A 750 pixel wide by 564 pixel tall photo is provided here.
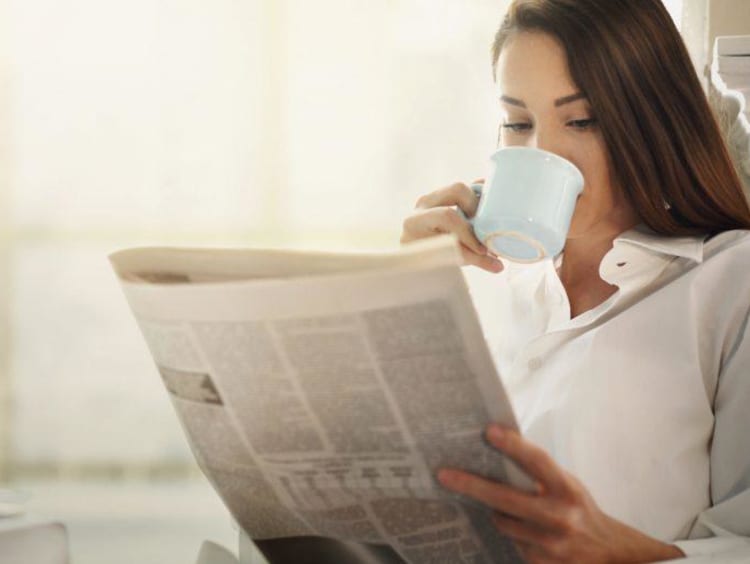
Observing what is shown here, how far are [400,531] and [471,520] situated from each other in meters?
0.06

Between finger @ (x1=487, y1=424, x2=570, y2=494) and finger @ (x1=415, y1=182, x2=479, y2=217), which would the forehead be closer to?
finger @ (x1=415, y1=182, x2=479, y2=217)

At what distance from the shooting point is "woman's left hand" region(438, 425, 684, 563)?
0.73m

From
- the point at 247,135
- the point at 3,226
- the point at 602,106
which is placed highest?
the point at 602,106

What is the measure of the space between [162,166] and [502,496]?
2.08m

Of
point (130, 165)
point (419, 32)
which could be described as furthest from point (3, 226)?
point (419, 32)

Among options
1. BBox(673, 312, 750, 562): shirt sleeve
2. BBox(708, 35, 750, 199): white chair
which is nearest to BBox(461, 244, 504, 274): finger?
BBox(673, 312, 750, 562): shirt sleeve

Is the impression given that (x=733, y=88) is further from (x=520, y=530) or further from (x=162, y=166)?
(x=162, y=166)

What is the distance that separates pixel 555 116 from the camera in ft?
3.67

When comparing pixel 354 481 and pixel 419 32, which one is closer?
pixel 354 481

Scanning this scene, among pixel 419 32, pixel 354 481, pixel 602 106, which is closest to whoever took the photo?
pixel 354 481

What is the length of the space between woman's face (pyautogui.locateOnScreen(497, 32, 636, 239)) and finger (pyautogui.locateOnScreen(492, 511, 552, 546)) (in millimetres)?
454

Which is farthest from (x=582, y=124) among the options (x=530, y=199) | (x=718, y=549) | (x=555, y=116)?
(x=718, y=549)

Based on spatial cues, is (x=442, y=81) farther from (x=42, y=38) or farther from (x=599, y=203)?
(x=599, y=203)

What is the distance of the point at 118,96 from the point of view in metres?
2.63
